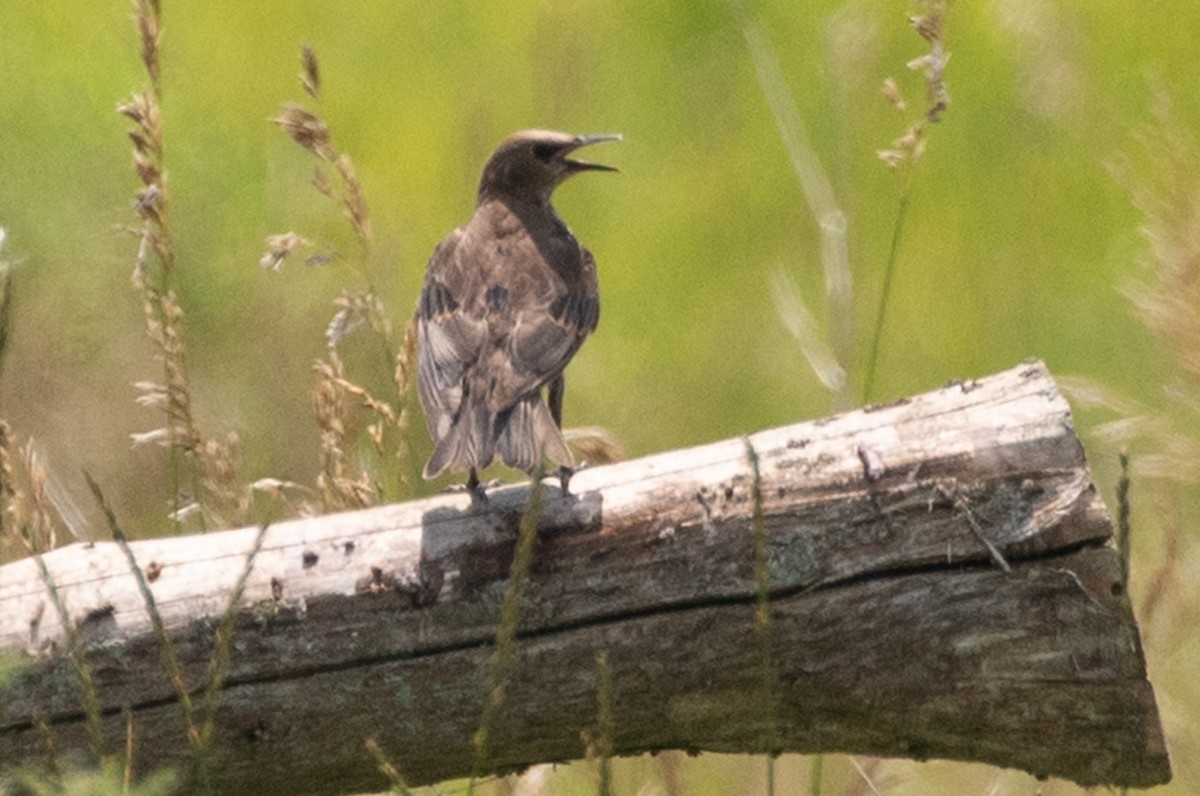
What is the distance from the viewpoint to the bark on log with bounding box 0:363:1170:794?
3.36 metres

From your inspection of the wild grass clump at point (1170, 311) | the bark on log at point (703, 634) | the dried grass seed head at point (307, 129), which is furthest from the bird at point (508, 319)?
the wild grass clump at point (1170, 311)

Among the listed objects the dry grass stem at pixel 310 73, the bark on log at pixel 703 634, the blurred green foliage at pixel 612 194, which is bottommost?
the bark on log at pixel 703 634

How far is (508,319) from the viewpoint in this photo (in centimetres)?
443

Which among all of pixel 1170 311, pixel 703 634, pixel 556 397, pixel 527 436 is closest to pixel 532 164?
pixel 556 397

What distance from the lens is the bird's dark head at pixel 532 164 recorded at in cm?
529

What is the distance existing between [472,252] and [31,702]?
1.77m

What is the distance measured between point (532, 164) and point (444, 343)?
3.59 ft

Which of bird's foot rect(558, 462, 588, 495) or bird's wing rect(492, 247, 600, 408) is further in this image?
bird's wing rect(492, 247, 600, 408)

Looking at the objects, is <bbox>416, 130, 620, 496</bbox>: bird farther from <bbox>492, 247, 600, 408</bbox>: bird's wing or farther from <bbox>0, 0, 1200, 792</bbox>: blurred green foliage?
<bbox>0, 0, 1200, 792</bbox>: blurred green foliage

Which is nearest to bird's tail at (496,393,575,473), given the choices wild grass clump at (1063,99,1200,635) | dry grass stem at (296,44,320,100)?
dry grass stem at (296,44,320,100)

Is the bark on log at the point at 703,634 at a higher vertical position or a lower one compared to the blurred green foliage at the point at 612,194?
lower

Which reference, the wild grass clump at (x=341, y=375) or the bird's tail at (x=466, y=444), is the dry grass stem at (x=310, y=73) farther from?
the bird's tail at (x=466, y=444)

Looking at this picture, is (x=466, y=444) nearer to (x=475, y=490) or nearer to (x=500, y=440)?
(x=500, y=440)

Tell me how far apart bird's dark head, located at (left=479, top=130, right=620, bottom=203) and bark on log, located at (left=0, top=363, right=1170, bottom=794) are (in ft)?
6.43
